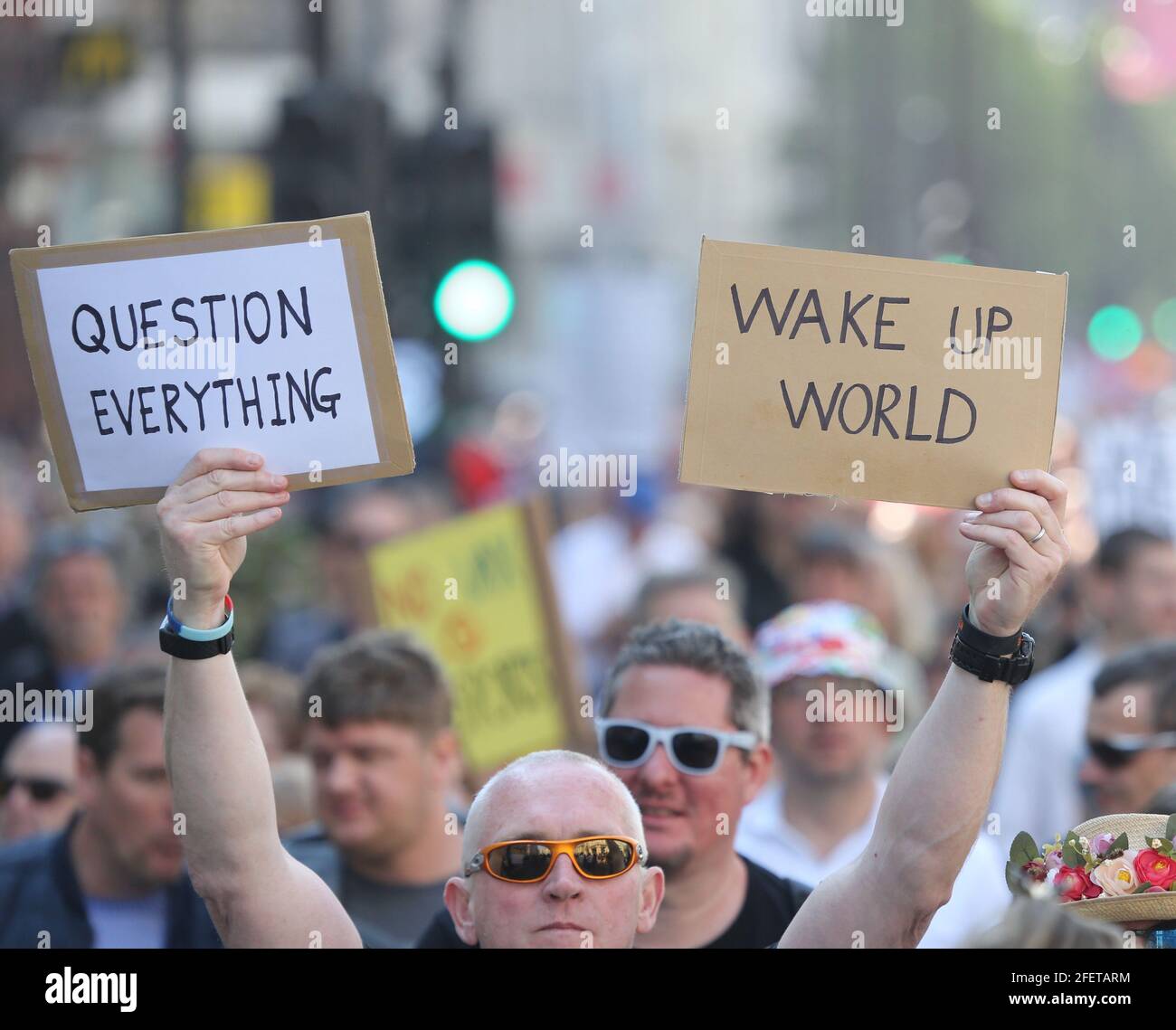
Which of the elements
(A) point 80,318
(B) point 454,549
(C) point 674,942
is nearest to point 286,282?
(A) point 80,318

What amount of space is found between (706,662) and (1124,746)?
164cm

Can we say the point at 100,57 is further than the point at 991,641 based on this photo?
Yes

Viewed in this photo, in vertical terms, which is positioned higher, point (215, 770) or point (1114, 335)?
point (215, 770)

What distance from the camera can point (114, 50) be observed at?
Result: 14586 millimetres

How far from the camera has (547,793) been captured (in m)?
3.06

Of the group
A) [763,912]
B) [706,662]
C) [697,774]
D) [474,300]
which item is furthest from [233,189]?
[763,912]

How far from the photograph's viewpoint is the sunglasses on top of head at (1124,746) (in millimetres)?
4715

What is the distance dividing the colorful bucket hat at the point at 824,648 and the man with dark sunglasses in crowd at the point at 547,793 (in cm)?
188

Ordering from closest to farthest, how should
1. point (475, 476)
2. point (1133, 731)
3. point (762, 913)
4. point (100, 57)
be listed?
point (762, 913) → point (1133, 731) → point (475, 476) → point (100, 57)

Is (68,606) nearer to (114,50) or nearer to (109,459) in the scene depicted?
(109,459)

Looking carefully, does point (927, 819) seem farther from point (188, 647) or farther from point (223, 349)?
point (223, 349)

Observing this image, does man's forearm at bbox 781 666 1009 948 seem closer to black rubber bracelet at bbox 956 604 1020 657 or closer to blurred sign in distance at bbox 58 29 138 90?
black rubber bracelet at bbox 956 604 1020 657

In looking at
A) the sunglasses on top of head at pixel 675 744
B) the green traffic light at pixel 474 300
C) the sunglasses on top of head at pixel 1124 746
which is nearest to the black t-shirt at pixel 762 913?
the sunglasses on top of head at pixel 675 744
